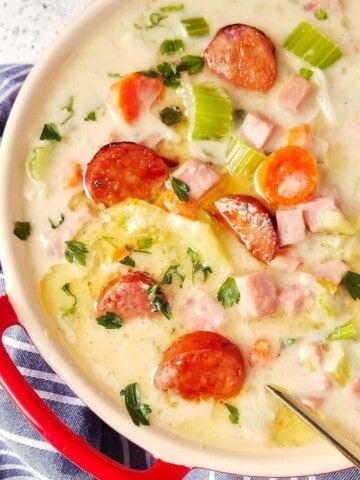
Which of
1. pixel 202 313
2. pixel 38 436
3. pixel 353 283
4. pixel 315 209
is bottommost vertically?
pixel 38 436

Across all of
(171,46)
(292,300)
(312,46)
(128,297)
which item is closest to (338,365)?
(292,300)

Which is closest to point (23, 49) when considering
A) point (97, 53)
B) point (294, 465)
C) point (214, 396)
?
point (97, 53)

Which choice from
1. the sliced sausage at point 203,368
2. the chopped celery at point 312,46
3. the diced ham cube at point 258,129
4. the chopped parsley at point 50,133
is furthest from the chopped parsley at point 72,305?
the chopped celery at point 312,46

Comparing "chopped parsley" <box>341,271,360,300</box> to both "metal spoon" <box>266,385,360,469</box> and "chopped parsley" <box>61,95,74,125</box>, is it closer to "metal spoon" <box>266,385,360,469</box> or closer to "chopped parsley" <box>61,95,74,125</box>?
"metal spoon" <box>266,385,360,469</box>

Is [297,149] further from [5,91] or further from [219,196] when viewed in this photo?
[5,91]

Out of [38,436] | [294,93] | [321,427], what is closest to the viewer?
[321,427]

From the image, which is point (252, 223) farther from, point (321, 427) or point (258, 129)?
point (321, 427)
